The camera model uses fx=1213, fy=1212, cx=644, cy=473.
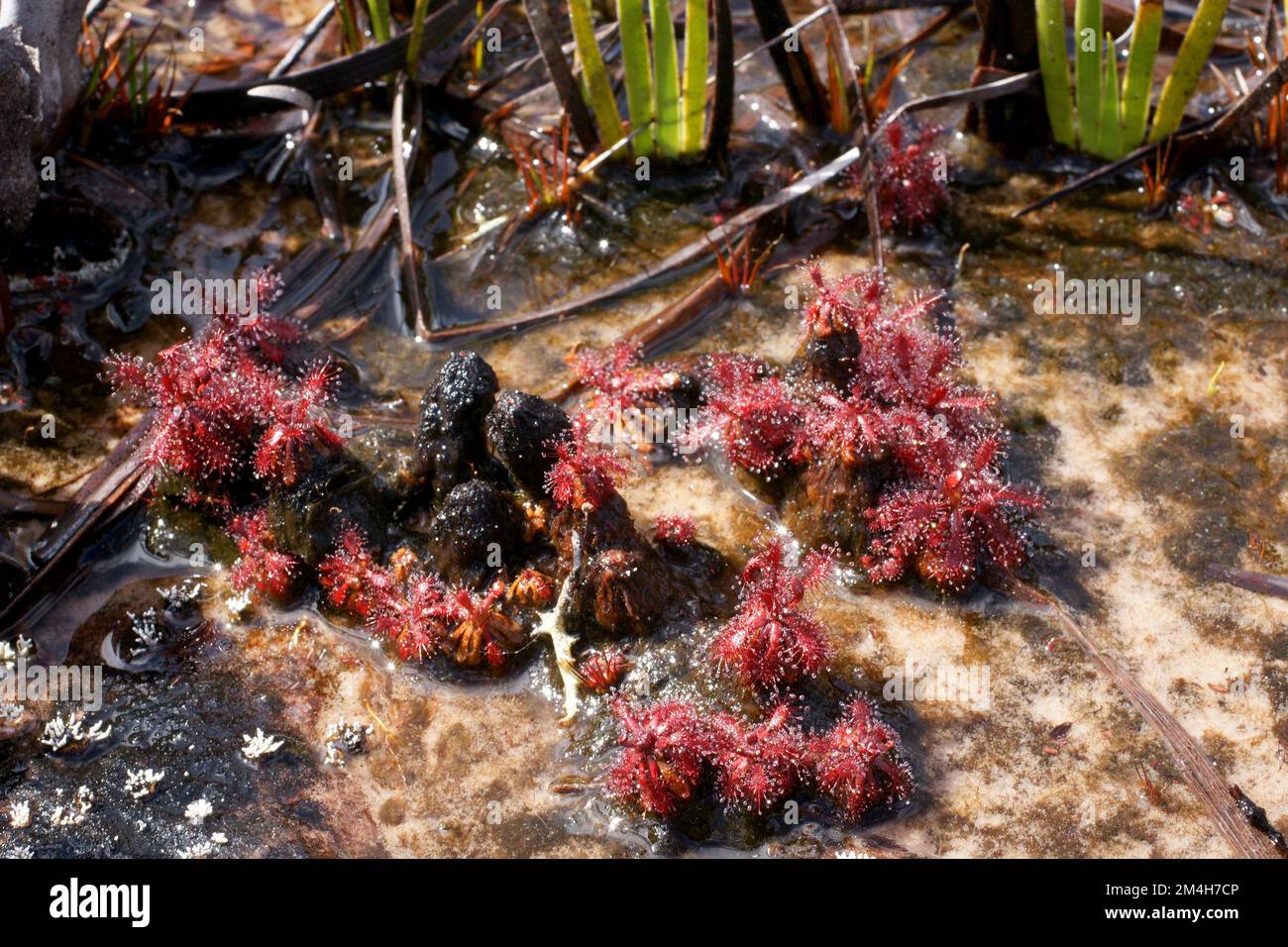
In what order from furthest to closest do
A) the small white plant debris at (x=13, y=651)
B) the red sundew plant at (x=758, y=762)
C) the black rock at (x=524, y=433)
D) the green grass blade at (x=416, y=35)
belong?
the green grass blade at (x=416, y=35) → the small white plant debris at (x=13, y=651) → the black rock at (x=524, y=433) → the red sundew plant at (x=758, y=762)

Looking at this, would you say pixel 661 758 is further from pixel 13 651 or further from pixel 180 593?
pixel 13 651

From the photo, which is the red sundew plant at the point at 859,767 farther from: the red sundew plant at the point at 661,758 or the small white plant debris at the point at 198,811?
the small white plant debris at the point at 198,811

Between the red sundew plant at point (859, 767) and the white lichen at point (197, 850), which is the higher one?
the red sundew plant at point (859, 767)

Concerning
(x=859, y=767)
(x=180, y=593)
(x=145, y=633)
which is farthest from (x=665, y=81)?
(x=859, y=767)

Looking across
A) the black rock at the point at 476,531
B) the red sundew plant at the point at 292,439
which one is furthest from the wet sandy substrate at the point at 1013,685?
the red sundew plant at the point at 292,439

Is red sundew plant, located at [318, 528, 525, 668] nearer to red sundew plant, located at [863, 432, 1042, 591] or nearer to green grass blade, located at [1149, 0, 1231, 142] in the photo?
red sundew plant, located at [863, 432, 1042, 591]

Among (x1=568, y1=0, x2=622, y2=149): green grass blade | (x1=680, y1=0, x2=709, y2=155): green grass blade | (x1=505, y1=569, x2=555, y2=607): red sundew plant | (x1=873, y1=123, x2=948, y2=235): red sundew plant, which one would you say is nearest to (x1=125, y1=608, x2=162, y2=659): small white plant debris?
(x1=505, y1=569, x2=555, y2=607): red sundew plant
